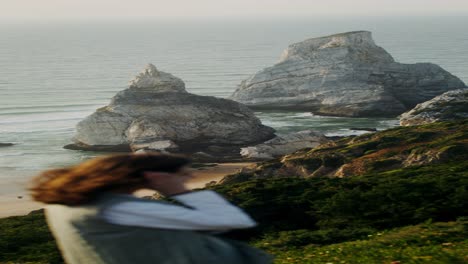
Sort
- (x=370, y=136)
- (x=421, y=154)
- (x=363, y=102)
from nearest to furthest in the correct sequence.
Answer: (x=421, y=154), (x=370, y=136), (x=363, y=102)

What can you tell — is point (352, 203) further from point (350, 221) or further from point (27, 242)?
point (27, 242)

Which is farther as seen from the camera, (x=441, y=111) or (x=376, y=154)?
(x=441, y=111)

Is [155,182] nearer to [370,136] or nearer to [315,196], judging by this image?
[315,196]

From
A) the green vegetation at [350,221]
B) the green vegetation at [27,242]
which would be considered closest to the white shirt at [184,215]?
the green vegetation at [350,221]

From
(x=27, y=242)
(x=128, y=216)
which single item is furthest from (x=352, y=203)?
(x=128, y=216)

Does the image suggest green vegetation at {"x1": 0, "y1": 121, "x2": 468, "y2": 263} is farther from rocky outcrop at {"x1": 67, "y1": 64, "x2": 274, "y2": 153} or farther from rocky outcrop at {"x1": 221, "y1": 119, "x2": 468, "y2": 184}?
rocky outcrop at {"x1": 67, "y1": 64, "x2": 274, "y2": 153}

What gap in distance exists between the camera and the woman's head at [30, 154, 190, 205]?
5.20 meters

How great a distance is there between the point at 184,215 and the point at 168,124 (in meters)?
75.9

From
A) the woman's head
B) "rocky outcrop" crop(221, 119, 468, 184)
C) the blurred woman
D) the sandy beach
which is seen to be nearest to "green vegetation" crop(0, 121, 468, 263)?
the blurred woman

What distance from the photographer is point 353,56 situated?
114 m

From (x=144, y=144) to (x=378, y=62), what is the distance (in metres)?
44.9

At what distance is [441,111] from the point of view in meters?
85.7

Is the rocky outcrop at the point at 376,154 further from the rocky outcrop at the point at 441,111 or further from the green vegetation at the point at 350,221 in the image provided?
the rocky outcrop at the point at 441,111

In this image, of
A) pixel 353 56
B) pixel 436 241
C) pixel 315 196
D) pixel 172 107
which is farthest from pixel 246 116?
pixel 436 241
